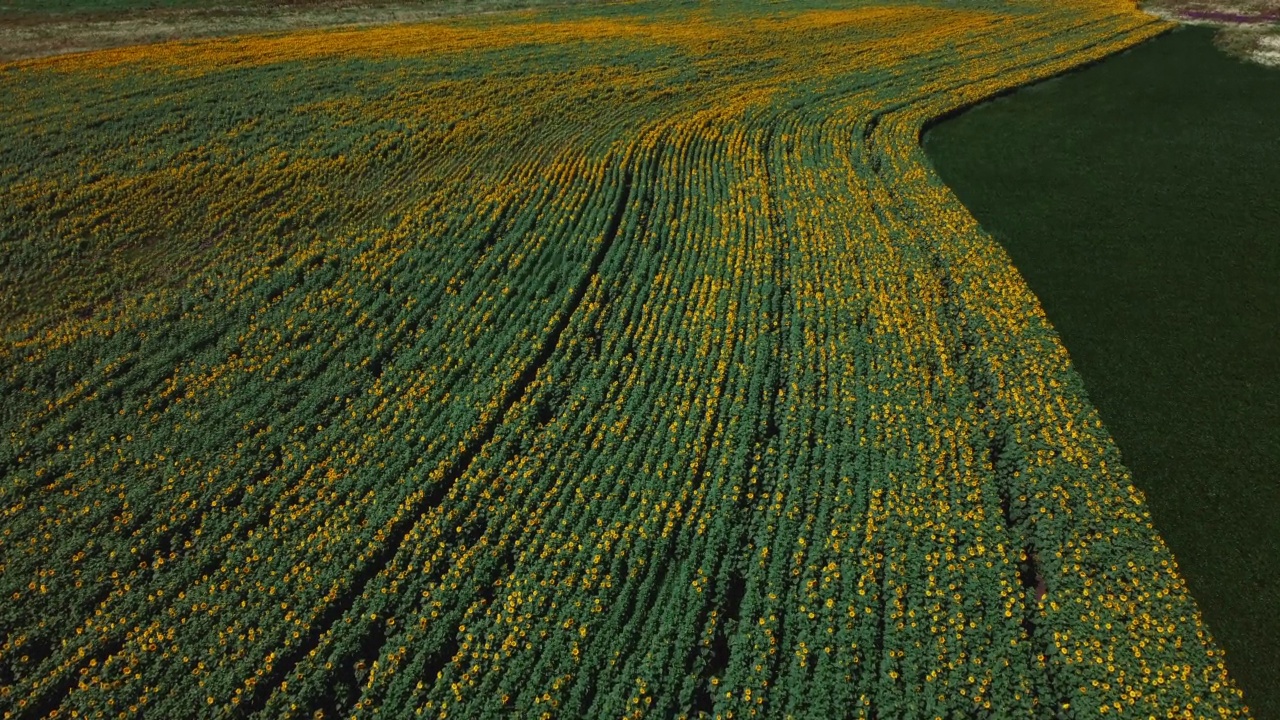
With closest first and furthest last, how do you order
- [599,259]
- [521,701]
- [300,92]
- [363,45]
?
[521,701] → [599,259] → [300,92] → [363,45]

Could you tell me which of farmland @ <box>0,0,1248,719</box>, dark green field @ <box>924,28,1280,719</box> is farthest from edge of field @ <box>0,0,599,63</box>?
dark green field @ <box>924,28,1280,719</box>

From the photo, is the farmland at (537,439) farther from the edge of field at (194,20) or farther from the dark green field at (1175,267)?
the edge of field at (194,20)

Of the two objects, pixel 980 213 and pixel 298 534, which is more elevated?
pixel 980 213

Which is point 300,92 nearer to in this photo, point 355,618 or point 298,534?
point 298,534

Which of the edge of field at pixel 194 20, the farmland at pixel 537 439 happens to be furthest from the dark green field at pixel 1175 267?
the edge of field at pixel 194 20

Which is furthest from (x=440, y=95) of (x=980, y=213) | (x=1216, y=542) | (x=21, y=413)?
(x=1216, y=542)

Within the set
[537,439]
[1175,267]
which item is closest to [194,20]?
[537,439]

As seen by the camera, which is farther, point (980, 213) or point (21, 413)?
point (980, 213)

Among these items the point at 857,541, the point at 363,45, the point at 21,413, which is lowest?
the point at 857,541
